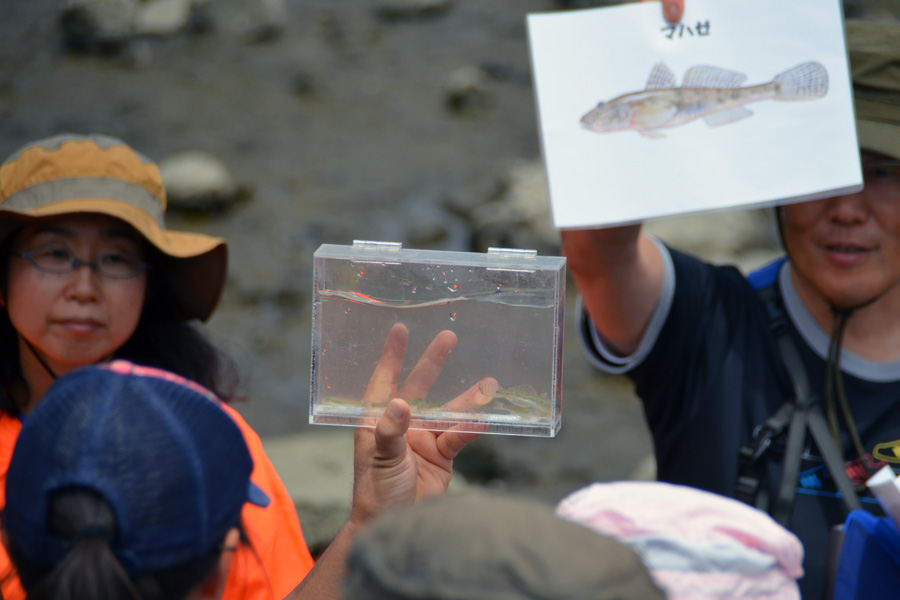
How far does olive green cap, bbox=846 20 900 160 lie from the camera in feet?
5.49

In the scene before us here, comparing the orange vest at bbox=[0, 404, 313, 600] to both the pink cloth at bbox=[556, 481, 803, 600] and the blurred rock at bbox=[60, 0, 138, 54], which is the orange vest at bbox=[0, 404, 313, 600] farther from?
the blurred rock at bbox=[60, 0, 138, 54]

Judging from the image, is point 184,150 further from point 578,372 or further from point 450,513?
point 450,513

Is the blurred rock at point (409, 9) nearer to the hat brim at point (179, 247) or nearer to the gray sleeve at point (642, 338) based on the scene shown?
the hat brim at point (179, 247)

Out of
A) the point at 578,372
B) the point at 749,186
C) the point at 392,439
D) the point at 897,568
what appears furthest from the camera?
the point at 578,372

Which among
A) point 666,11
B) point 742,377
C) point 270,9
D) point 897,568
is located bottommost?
point 897,568

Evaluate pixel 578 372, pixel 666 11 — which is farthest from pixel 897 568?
pixel 578 372

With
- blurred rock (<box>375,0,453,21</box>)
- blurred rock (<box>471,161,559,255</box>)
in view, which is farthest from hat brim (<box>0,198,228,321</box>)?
blurred rock (<box>375,0,453,21</box>)

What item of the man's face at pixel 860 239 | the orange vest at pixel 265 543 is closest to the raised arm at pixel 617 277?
the man's face at pixel 860 239

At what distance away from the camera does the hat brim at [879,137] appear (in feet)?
5.37

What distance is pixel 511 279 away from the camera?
54.9 inches

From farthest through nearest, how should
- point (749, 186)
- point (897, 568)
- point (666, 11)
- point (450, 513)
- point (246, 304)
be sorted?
point (246, 304)
point (666, 11)
point (749, 186)
point (897, 568)
point (450, 513)

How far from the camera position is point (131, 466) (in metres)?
0.91

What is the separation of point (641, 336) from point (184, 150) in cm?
593

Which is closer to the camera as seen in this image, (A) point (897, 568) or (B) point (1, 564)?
(A) point (897, 568)
